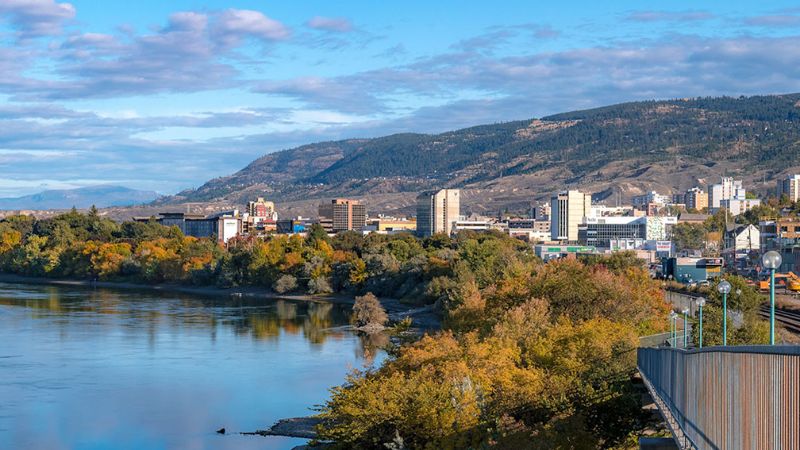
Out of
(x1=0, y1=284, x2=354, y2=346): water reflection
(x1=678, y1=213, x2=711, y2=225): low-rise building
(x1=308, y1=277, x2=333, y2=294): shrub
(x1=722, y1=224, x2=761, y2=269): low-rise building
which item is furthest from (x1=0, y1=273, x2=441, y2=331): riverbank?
(x1=678, y1=213, x2=711, y2=225): low-rise building

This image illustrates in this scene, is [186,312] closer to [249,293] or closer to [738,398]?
[249,293]

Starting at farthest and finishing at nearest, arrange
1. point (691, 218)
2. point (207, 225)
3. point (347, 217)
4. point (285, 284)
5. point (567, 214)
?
point (347, 217), point (207, 225), point (691, 218), point (567, 214), point (285, 284)

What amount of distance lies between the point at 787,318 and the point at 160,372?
26.5 meters

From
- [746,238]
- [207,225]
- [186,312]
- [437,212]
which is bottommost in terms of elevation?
[186,312]

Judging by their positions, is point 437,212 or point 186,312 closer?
point 186,312

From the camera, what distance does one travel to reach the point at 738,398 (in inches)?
411

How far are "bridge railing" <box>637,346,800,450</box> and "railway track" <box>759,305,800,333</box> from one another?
91.1ft

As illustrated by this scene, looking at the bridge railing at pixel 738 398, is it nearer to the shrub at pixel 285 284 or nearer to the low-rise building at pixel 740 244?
the shrub at pixel 285 284

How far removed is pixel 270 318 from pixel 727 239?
67.8 metres

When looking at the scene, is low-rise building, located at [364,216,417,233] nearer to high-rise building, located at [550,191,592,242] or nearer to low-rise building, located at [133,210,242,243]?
low-rise building, located at [133,210,242,243]

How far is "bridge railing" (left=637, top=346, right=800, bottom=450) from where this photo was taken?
28.6 ft

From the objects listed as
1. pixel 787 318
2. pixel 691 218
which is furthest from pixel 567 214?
pixel 787 318

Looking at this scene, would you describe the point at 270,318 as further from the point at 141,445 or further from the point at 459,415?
the point at 459,415

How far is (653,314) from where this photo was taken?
4259cm
